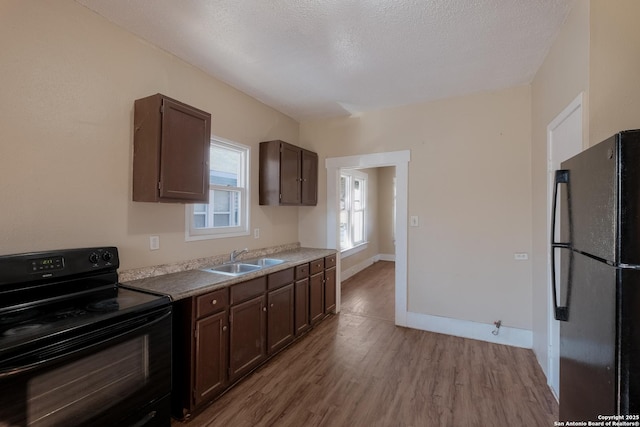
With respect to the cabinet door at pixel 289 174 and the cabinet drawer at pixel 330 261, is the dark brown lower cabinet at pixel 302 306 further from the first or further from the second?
the cabinet door at pixel 289 174

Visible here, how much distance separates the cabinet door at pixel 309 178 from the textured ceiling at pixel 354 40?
3.13ft

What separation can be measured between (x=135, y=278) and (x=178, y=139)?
1130 millimetres

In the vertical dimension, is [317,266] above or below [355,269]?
above

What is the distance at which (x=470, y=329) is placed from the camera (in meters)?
3.31

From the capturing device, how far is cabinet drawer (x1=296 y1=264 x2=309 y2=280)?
3.19m

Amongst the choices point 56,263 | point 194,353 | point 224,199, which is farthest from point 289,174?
point 56,263

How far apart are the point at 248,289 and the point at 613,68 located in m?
2.82

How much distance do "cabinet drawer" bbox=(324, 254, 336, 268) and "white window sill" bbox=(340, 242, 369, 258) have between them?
1490mm

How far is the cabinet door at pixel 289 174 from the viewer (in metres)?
3.53

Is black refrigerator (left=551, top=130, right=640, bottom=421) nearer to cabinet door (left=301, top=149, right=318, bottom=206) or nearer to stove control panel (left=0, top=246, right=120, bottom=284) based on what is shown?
stove control panel (left=0, top=246, right=120, bottom=284)

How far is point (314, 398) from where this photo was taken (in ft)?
7.29

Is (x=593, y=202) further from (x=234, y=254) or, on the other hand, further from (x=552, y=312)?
(x=234, y=254)

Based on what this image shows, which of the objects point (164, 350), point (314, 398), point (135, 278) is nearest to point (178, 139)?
point (135, 278)

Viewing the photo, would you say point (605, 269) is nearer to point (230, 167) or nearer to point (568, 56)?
point (568, 56)
